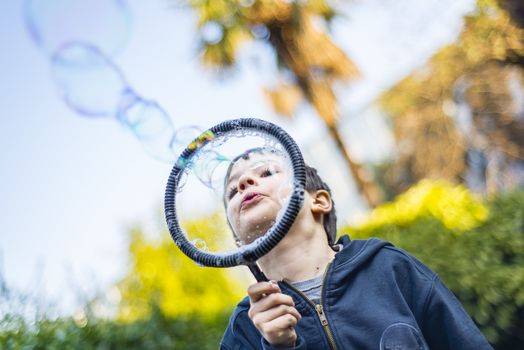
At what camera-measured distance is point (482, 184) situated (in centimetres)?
1798

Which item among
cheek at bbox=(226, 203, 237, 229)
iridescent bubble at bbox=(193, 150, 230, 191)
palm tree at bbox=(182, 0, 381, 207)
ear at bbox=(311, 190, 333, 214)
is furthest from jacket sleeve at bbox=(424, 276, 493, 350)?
palm tree at bbox=(182, 0, 381, 207)

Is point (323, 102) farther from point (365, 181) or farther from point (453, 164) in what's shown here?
point (453, 164)

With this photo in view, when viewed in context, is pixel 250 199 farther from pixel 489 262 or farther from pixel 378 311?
pixel 489 262

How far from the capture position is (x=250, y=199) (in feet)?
6.04

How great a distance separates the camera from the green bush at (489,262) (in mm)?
5078

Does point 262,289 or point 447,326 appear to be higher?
point 262,289

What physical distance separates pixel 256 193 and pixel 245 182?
0.08 meters

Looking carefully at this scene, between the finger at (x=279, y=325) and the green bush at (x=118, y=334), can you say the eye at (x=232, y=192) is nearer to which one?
the finger at (x=279, y=325)

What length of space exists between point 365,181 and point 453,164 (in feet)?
18.6

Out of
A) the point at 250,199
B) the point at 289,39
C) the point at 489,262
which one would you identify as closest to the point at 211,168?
the point at 250,199

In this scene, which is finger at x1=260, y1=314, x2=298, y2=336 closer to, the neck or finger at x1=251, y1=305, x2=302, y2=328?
finger at x1=251, y1=305, x2=302, y2=328

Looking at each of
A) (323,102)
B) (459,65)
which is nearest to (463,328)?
(323,102)

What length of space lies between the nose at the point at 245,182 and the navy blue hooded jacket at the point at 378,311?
0.35 meters

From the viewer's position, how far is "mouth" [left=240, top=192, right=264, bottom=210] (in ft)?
5.99
